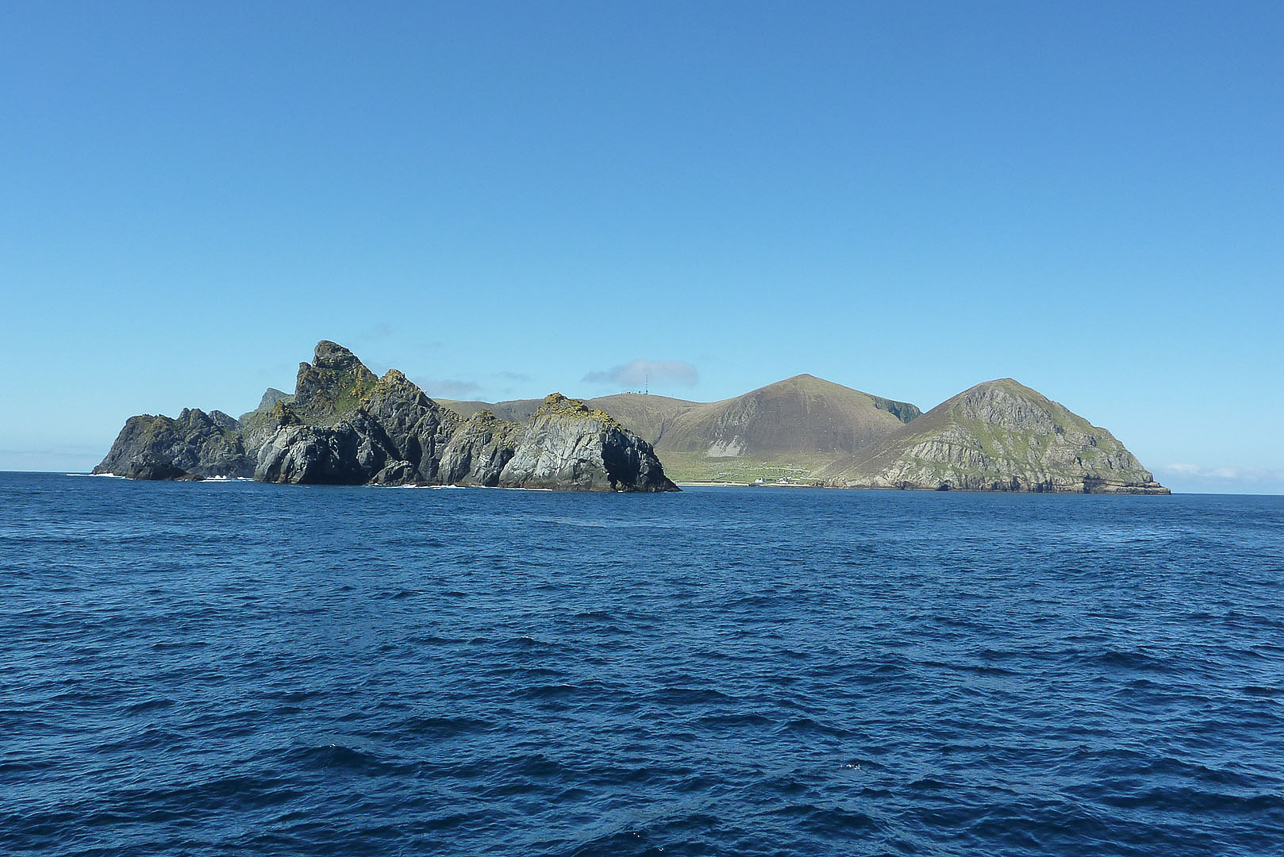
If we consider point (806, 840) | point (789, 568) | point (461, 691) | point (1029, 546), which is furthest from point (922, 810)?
point (1029, 546)

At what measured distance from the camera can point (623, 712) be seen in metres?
26.1

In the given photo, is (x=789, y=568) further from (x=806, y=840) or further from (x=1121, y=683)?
(x=806, y=840)

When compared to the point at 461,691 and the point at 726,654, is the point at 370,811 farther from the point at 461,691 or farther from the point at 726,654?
the point at 726,654

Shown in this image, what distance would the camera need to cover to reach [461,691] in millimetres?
28172

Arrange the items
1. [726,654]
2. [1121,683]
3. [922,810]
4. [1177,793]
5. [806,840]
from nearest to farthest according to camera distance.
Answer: [806,840]
[922,810]
[1177,793]
[1121,683]
[726,654]

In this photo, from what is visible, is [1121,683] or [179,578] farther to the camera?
[179,578]

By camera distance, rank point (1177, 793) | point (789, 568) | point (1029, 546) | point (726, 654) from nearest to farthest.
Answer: point (1177, 793)
point (726, 654)
point (789, 568)
point (1029, 546)

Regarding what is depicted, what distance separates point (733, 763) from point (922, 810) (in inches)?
209

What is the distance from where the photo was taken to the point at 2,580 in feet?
165

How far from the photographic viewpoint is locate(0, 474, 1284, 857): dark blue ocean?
59.1 ft

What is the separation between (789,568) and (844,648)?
1192 inches

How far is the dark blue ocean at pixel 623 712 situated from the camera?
59.1ft

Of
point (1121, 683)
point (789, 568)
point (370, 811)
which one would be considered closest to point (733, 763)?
point (370, 811)

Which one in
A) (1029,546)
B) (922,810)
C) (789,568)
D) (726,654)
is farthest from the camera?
(1029,546)
